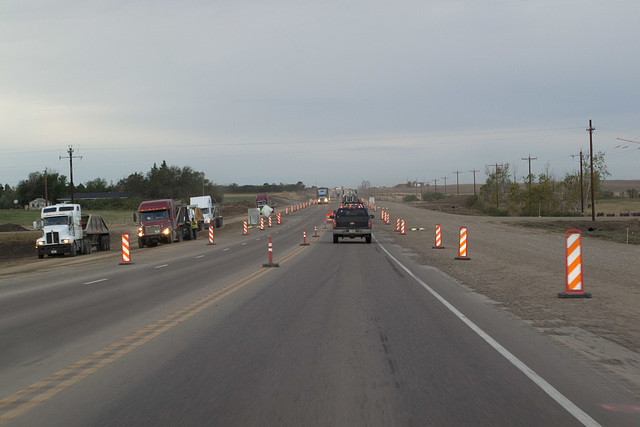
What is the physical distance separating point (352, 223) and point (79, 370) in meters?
27.8

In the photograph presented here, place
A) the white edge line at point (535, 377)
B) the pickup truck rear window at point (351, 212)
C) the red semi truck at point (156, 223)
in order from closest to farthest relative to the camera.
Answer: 1. the white edge line at point (535, 377)
2. the pickup truck rear window at point (351, 212)
3. the red semi truck at point (156, 223)

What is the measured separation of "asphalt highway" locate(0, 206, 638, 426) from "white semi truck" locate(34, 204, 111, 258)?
905 inches

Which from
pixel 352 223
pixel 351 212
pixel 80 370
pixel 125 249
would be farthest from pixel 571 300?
pixel 351 212

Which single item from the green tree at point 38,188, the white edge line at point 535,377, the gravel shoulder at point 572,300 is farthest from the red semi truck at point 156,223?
the green tree at point 38,188

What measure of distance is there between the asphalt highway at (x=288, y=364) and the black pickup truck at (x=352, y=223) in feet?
67.0

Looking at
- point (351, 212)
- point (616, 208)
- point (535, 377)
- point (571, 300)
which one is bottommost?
point (616, 208)

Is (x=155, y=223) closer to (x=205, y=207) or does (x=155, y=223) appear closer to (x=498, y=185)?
(x=205, y=207)

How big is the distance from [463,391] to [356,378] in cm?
117

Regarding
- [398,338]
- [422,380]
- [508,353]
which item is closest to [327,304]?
[398,338]

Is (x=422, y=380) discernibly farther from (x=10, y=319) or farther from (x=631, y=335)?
(x=10, y=319)

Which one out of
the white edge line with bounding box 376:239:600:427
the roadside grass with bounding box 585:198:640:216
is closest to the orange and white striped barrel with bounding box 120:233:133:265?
the white edge line with bounding box 376:239:600:427

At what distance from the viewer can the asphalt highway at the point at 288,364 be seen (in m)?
5.15

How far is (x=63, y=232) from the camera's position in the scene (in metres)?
35.2

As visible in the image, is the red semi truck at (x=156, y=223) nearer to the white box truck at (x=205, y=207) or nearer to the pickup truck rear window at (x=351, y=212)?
the pickup truck rear window at (x=351, y=212)
